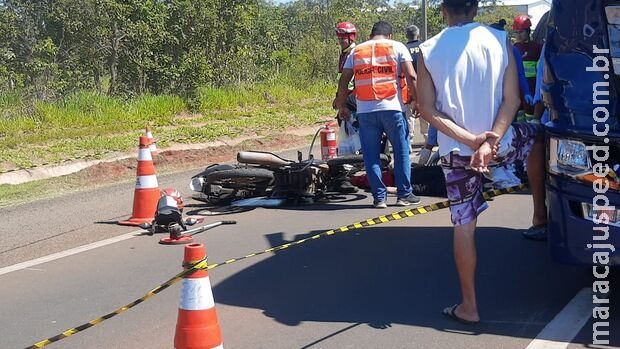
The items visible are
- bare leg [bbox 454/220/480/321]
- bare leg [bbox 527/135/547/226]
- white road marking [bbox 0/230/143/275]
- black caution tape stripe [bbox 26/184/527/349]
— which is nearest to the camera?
black caution tape stripe [bbox 26/184/527/349]

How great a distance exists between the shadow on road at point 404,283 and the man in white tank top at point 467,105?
0.98ft

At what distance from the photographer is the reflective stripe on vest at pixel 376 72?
761 centimetres

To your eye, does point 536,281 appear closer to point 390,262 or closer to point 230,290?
point 390,262

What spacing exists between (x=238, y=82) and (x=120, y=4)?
14.7ft

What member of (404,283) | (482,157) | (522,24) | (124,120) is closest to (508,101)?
(482,157)

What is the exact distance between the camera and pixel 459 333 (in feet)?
13.9

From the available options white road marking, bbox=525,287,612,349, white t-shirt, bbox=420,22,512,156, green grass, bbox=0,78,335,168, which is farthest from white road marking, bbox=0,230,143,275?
green grass, bbox=0,78,335,168

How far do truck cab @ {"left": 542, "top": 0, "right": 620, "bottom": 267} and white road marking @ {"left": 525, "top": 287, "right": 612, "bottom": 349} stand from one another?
38 centimetres

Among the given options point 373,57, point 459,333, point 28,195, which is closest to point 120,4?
point 28,195

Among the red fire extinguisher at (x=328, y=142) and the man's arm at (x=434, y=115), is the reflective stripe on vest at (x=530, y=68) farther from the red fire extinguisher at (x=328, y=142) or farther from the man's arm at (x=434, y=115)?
the man's arm at (x=434, y=115)

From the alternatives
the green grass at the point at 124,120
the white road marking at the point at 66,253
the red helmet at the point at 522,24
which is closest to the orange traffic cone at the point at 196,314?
the white road marking at the point at 66,253

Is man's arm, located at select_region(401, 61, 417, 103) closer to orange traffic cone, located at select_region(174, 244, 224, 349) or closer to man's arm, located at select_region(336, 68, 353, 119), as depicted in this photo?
man's arm, located at select_region(336, 68, 353, 119)

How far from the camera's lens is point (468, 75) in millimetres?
4277

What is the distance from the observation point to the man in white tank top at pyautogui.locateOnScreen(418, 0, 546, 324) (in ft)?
14.0
